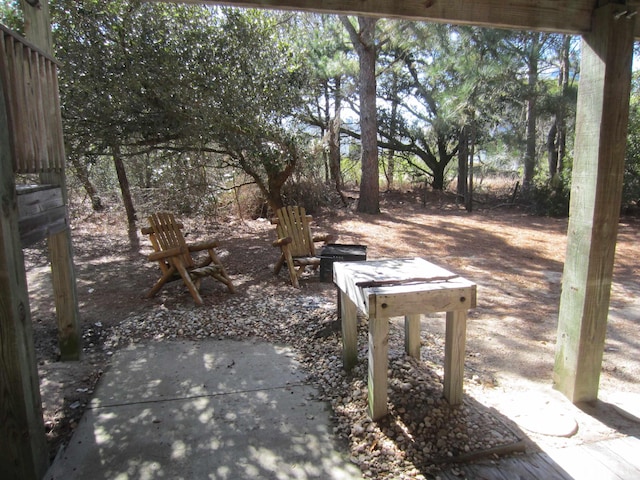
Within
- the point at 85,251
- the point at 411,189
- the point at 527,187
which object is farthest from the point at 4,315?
the point at 411,189

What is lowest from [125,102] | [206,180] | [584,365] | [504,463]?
[504,463]

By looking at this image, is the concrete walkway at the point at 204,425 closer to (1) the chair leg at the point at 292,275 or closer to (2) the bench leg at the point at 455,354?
(2) the bench leg at the point at 455,354

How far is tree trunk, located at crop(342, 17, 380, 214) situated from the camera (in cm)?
927

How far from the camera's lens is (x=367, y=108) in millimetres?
9875

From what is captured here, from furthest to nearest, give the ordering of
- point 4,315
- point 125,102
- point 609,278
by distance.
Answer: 1. point 125,102
2. point 609,278
3. point 4,315

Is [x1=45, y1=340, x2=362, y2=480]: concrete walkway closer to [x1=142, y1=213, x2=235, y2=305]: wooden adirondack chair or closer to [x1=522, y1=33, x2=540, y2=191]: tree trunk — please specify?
[x1=142, y1=213, x2=235, y2=305]: wooden adirondack chair

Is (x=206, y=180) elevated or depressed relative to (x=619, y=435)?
elevated

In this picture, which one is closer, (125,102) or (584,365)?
(584,365)

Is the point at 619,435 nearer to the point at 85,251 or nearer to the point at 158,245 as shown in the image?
the point at 158,245

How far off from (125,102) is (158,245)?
187 cm

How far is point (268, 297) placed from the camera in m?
4.53

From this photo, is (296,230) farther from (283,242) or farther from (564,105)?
(564,105)

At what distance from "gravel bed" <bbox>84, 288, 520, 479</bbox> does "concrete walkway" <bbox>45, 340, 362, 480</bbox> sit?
5.5 inches

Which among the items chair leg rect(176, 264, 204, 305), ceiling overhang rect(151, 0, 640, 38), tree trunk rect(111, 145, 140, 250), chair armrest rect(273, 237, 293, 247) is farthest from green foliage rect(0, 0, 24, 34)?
ceiling overhang rect(151, 0, 640, 38)
